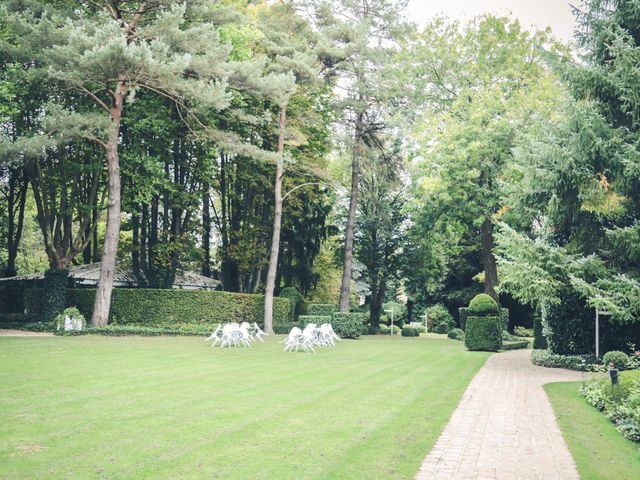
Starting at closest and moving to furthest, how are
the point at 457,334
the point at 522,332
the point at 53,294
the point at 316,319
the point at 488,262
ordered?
the point at 53,294 → the point at 316,319 → the point at 488,262 → the point at 457,334 → the point at 522,332

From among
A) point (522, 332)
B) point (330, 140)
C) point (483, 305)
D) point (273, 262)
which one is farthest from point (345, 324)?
point (522, 332)

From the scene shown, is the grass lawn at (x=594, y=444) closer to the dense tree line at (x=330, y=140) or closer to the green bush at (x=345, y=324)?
the dense tree line at (x=330, y=140)

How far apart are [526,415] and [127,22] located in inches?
915

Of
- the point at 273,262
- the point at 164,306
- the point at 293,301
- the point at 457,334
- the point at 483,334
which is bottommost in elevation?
the point at 457,334

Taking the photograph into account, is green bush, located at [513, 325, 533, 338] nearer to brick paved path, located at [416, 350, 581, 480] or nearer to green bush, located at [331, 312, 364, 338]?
green bush, located at [331, 312, 364, 338]

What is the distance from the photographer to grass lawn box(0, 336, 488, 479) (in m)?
5.54

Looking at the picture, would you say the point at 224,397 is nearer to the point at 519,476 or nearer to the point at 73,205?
the point at 519,476

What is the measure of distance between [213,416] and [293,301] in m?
25.3

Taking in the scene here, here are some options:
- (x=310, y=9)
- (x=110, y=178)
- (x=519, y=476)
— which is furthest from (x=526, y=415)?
(x=310, y=9)

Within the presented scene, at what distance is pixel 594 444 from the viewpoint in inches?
282

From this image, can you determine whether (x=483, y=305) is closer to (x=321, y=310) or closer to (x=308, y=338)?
(x=308, y=338)

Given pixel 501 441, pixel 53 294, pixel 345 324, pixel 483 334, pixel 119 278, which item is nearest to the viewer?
pixel 501 441

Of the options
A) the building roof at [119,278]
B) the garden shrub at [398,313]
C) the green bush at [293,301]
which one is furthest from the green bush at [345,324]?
the garden shrub at [398,313]

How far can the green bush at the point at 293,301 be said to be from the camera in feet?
107
